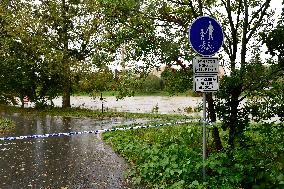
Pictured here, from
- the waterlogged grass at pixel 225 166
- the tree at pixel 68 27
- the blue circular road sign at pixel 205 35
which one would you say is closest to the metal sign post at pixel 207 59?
the blue circular road sign at pixel 205 35

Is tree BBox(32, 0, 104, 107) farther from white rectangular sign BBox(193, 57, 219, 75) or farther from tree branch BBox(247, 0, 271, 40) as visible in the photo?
white rectangular sign BBox(193, 57, 219, 75)

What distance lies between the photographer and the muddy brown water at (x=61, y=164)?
271 inches

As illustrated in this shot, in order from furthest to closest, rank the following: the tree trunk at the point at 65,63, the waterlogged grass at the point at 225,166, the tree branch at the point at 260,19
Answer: the tree trunk at the point at 65,63
the tree branch at the point at 260,19
the waterlogged grass at the point at 225,166

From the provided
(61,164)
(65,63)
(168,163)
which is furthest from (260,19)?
(65,63)

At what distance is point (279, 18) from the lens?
579cm

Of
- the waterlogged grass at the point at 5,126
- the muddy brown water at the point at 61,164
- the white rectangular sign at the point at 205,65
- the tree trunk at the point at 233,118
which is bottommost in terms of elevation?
the muddy brown water at the point at 61,164

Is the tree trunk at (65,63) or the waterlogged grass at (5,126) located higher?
the tree trunk at (65,63)

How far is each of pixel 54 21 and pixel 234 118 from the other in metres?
19.5

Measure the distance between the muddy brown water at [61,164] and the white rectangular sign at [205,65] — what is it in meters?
2.63

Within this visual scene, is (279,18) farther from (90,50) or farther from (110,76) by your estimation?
(90,50)

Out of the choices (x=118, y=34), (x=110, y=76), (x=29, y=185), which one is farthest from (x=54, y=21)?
(x=29, y=185)

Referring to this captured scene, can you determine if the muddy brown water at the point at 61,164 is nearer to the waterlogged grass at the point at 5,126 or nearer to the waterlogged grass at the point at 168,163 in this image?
the waterlogged grass at the point at 168,163

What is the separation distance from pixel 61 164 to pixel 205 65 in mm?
4615

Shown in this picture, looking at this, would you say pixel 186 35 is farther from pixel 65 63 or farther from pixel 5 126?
pixel 65 63
